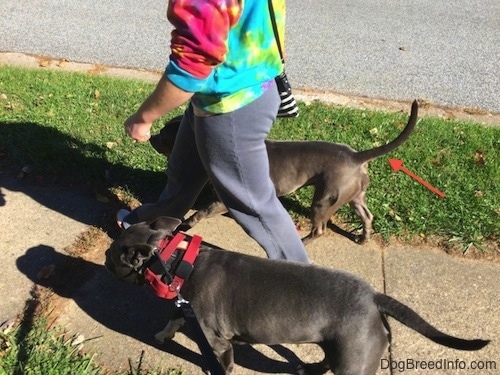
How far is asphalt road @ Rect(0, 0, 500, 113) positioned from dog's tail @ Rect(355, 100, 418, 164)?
2795 millimetres

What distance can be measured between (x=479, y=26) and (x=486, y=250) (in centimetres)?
586

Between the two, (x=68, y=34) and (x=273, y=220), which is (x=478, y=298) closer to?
(x=273, y=220)

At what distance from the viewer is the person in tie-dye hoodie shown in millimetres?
2312

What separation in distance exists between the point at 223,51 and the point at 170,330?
5.70ft

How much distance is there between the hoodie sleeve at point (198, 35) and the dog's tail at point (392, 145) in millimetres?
1665

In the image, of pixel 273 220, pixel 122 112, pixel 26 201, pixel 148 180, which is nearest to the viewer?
pixel 273 220

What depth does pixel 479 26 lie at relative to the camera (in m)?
8.79

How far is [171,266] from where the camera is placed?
294 cm

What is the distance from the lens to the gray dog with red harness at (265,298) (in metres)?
2.69

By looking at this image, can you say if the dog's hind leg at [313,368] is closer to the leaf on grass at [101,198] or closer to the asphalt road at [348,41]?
the leaf on grass at [101,198]

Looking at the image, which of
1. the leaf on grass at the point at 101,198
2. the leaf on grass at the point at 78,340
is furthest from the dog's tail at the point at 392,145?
the leaf on grass at the point at 78,340

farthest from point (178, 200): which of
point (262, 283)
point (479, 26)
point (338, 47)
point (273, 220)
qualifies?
point (479, 26)

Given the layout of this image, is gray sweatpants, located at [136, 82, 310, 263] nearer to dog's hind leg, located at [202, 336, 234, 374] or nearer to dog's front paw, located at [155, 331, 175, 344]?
dog's hind leg, located at [202, 336, 234, 374]

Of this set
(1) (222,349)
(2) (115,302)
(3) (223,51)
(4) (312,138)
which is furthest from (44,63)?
(3) (223,51)
